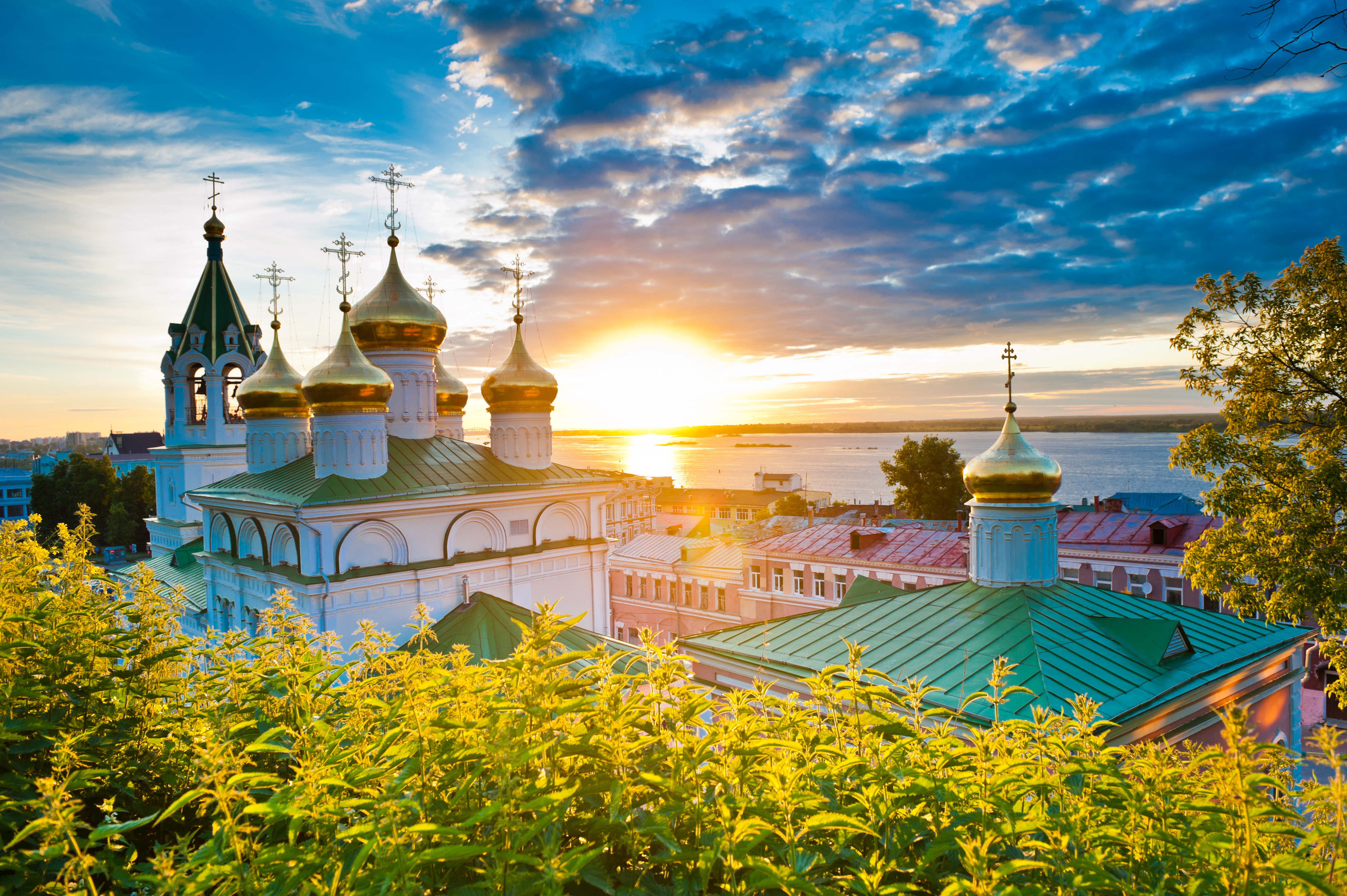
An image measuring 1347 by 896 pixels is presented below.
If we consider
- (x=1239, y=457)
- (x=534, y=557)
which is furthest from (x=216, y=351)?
(x=1239, y=457)

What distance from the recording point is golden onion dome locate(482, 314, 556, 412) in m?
16.8

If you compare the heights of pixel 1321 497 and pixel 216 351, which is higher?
pixel 216 351

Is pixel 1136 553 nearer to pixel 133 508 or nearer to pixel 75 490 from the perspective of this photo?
pixel 133 508

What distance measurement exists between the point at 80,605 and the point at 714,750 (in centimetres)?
267

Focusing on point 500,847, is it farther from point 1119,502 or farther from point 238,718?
point 1119,502

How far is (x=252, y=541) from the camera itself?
14.4 metres

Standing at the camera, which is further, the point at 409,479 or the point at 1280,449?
the point at 409,479

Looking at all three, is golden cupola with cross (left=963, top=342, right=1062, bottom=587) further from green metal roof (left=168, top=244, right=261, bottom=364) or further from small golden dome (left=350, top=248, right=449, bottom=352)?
green metal roof (left=168, top=244, right=261, bottom=364)

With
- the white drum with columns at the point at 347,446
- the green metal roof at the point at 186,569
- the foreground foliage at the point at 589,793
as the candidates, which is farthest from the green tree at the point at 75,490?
the foreground foliage at the point at 589,793

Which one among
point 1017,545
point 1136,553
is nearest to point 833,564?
point 1136,553

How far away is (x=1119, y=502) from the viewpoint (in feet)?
104

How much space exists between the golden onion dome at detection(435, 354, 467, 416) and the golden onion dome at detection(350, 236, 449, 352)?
3.61 meters

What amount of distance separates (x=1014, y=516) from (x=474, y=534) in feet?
32.7

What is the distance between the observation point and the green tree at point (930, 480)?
45781mm
